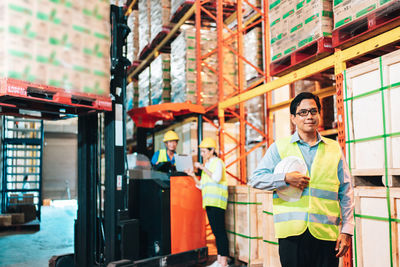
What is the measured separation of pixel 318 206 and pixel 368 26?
6.83 feet

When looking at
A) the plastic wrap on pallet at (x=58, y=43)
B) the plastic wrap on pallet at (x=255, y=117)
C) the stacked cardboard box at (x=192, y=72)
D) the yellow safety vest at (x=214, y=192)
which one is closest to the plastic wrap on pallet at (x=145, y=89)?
the stacked cardboard box at (x=192, y=72)

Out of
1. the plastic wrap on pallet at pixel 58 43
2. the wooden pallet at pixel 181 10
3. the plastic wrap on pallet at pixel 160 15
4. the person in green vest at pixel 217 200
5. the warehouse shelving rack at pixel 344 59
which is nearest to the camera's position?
the plastic wrap on pallet at pixel 58 43

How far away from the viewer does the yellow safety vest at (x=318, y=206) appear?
2061 millimetres

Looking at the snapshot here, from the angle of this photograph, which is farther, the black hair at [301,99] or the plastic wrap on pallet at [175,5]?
the plastic wrap on pallet at [175,5]

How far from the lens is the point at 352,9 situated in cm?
355

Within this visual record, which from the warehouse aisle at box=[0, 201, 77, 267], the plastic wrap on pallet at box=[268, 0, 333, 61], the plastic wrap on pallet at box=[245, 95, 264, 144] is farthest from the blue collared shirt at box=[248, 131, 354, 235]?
the plastic wrap on pallet at box=[245, 95, 264, 144]

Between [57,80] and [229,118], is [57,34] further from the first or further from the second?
[229,118]

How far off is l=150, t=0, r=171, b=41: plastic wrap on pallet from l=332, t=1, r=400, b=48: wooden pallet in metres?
5.67

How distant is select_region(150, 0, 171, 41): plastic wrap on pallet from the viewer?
882cm

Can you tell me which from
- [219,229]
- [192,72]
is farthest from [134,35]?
[219,229]

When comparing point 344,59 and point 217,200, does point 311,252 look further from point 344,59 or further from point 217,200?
point 217,200

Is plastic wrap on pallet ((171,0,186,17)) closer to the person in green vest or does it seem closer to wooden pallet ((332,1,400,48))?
the person in green vest

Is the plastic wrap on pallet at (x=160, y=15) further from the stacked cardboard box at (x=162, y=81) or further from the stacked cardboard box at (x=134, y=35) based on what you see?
the stacked cardboard box at (x=134, y=35)

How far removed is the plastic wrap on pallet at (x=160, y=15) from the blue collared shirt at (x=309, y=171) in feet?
23.5
